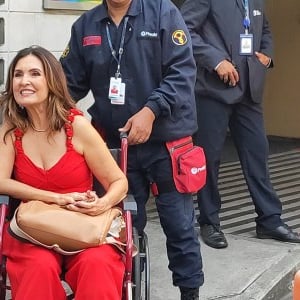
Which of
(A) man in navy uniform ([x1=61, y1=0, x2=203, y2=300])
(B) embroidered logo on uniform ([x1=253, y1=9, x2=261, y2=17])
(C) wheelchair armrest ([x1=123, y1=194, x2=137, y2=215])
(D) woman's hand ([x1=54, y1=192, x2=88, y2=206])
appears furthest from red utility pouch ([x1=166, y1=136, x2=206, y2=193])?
(B) embroidered logo on uniform ([x1=253, y1=9, x2=261, y2=17])

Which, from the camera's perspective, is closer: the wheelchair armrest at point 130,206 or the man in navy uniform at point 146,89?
the wheelchair armrest at point 130,206

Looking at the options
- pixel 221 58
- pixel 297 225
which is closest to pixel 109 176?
pixel 221 58

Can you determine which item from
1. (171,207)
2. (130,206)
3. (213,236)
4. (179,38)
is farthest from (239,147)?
(130,206)

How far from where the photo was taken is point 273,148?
30.3 feet

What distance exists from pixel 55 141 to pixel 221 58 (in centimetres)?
179

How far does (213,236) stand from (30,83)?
225cm

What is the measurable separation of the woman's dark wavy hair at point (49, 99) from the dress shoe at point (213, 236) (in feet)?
6.58

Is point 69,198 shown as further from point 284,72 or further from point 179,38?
point 284,72

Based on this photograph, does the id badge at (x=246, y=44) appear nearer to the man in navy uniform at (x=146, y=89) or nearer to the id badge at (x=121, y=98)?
the man in navy uniform at (x=146, y=89)

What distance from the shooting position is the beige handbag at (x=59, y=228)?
10.4 feet

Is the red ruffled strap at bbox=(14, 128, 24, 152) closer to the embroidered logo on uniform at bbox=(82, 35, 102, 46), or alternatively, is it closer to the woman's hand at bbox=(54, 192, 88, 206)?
the woman's hand at bbox=(54, 192, 88, 206)

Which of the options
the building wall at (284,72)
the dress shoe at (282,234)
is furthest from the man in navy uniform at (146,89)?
the building wall at (284,72)

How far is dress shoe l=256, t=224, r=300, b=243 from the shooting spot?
5336 millimetres

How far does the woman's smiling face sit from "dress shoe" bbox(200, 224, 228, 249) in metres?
2.13
